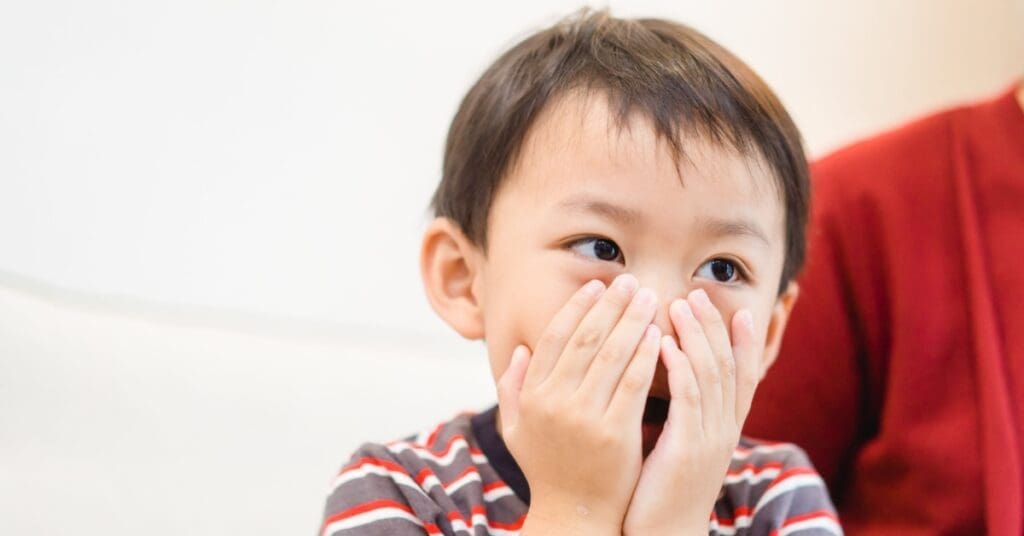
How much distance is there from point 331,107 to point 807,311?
59cm

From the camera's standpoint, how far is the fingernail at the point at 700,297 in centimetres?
71

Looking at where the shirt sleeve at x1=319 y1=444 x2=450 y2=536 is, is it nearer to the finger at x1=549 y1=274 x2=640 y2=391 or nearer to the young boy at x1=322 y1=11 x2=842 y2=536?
the young boy at x1=322 y1=11 x2=842 y2=536

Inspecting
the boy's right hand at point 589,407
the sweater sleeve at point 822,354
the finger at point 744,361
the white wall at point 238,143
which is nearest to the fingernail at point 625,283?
the boy's right hand at point 589,407

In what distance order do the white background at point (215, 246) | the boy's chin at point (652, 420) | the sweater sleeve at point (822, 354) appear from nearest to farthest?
the boy's chin at point (652, 420) < the white background at point (215, 246) < the sweater sleeve at point (822, 354)

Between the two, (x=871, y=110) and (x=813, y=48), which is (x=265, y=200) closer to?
(x=813, y=48)

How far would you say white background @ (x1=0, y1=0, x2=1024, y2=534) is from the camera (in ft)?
2.94

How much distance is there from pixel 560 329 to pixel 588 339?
0.07 feet

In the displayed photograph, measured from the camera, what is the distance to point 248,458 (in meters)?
0.97

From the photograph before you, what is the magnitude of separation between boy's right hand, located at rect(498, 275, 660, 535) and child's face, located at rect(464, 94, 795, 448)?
0.11 feet

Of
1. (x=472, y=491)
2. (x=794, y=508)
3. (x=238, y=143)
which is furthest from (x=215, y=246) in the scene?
(x=794, y=508)

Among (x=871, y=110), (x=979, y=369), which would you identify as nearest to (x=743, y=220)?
(x=979, y=369)

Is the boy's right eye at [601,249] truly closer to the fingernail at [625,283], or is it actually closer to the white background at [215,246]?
the fingernail at [625,283]

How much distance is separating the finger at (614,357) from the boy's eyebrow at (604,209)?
0.06 metres

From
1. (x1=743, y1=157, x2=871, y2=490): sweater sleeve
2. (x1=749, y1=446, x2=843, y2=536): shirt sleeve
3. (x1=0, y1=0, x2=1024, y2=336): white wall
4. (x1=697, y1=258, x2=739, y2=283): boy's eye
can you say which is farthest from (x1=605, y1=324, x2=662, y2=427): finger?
(x1=0, y1=0, x2=1024, y2=336): white wall
